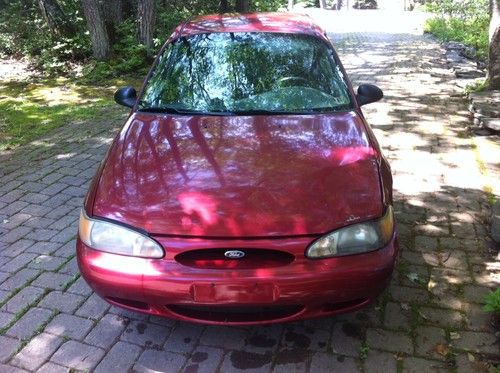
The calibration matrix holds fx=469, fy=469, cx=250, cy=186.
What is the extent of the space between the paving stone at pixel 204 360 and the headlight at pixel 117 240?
0.72 metres

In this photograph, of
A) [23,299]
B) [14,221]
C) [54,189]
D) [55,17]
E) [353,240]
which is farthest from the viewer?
[55,17]

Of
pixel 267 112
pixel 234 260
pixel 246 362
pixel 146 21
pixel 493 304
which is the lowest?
pixel 246 362

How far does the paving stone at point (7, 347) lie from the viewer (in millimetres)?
2750

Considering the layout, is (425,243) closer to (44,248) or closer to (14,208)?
(44,248)

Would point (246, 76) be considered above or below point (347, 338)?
above

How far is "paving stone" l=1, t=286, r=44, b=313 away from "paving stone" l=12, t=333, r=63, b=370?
15.0 inches

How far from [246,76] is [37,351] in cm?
237

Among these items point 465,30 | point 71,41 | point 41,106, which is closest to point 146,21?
point 71,41

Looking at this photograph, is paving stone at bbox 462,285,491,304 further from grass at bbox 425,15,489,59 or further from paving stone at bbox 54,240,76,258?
grass at bbox 425,15,489,59

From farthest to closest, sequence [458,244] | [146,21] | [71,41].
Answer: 1. [71,41]
2. [146,21]
3. [458,244]

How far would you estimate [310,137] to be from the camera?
303 centimetres

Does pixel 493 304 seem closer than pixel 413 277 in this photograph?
Yes

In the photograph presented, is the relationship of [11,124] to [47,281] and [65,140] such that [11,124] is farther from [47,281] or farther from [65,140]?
[47,281]

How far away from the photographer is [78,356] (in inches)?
108
